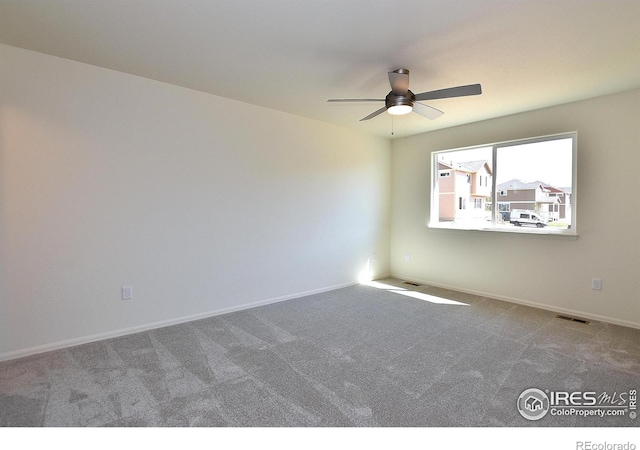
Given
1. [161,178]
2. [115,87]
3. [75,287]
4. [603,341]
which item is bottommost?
[603,341]

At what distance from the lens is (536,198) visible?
3932 mm

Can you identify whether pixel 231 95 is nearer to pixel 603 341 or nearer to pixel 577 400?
pixel 577 400

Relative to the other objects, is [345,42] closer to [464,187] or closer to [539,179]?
[539,179]

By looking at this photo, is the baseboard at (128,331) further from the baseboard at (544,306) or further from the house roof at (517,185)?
the house roof at (517,185)

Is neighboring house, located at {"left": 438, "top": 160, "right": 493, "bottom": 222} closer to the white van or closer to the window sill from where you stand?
the window sill

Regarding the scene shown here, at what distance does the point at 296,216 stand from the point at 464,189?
8.61ft

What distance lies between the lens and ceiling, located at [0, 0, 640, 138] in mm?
1972

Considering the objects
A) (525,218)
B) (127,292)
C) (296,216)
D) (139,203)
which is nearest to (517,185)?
(525,218)

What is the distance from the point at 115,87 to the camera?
9.43 ft

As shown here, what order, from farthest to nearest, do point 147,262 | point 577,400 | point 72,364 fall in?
point 147,262 → point 72,364 → point 577,400

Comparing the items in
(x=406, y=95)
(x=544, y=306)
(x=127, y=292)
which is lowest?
(x=544, y=306)

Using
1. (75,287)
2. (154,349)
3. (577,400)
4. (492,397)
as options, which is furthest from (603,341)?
(75,287)

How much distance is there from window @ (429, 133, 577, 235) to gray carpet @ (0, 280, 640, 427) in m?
1.34

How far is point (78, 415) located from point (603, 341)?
13.5 ft
